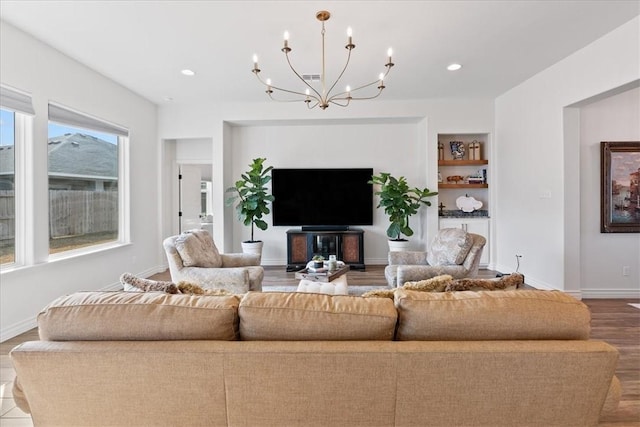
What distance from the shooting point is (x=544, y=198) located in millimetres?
4461

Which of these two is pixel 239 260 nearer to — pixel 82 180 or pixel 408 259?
pixel 408 259

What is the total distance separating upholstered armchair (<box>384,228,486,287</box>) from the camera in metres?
3.30

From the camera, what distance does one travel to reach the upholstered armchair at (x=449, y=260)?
3304 millimetres

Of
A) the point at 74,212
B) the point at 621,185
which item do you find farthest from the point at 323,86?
the point at 621,185

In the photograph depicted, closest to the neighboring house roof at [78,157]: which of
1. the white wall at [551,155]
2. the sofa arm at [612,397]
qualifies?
the sofa arm at [612,397]

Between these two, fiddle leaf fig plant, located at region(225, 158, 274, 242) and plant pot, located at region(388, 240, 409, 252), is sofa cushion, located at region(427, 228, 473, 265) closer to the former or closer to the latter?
plant pot, located at region(388, 240, 409, 252)

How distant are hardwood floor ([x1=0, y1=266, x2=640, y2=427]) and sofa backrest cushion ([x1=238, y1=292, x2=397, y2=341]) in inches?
65.5

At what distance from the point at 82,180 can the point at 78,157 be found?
0.30 metres

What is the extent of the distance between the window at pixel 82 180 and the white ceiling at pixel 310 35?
798 mm

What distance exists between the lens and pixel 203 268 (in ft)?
11.1

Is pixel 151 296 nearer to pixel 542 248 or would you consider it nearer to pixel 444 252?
pixel 444 252

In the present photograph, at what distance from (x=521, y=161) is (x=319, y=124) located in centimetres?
337

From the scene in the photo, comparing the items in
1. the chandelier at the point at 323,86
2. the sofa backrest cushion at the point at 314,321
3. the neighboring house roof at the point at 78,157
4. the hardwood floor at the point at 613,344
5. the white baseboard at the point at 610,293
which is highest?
the chandelier at the point at 323,86

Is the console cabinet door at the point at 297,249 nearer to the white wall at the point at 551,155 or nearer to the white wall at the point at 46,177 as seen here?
the white wall at the point at 46,177
